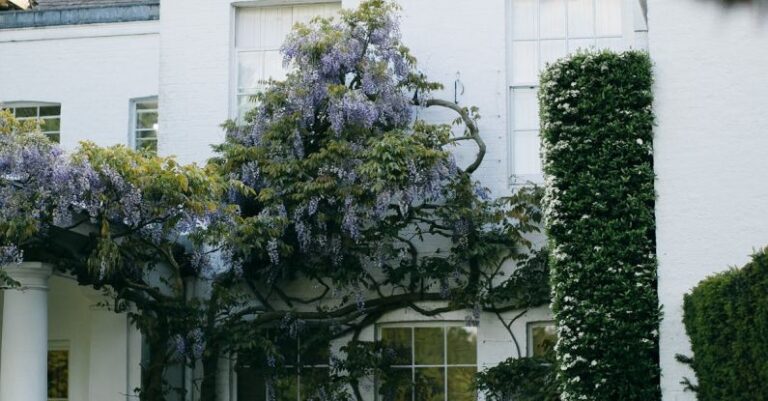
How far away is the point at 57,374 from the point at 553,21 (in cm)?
748

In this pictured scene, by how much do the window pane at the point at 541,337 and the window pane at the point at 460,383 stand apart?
786 mm

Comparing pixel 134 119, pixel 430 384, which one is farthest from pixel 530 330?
pixel 134 119

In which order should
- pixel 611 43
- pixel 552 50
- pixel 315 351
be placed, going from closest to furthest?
1. pixel 611 43
2. pixel 552 50
3. pixel 315 351

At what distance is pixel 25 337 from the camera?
15.4 metres

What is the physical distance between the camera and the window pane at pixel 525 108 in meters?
17.7

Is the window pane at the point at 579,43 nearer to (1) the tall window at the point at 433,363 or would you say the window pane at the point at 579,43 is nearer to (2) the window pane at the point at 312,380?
(1) the tall window at the point at 433,363

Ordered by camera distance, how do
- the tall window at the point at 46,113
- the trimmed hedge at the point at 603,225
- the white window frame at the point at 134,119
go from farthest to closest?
the tall window at the point at 46,113 < the white window frame at the point at 134,119 < the trimmed hedge at the point at 603,225

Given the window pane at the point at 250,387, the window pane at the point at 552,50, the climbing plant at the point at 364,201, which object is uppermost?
the window pane at the point at 552,50

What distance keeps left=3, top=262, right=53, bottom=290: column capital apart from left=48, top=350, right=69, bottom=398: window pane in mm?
3342

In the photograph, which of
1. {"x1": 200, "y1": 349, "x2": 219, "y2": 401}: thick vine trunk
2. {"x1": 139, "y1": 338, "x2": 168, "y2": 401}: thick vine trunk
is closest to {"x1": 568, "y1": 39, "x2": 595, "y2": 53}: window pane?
{"x1": 200, "y1": 349, "x2": 219, "y2": 401}: thick vine trunk

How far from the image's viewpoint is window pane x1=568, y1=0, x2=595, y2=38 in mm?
17703

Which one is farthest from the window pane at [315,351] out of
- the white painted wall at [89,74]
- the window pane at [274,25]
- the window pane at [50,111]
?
the window pane at [50,111]

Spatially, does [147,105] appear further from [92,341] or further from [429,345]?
[429,345]

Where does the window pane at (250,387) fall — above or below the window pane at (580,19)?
below
